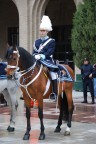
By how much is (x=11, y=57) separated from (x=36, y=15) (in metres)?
18.6

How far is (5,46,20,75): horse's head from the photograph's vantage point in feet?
30.5

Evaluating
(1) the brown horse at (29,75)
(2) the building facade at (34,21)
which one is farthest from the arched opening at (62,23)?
(1) the brown horse at (29,75)

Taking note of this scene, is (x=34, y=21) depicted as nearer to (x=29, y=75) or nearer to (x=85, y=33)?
(x=85, y=33)

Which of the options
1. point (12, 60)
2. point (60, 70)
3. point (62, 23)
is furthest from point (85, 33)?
point (12, 60)

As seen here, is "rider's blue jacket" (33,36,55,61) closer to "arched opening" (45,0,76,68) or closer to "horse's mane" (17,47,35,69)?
"horse's mane" (17,47,35,69)

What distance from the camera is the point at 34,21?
90.8 feet

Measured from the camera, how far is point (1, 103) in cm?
1759

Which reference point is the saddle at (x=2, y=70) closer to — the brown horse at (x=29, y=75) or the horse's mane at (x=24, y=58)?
the brown horse at (x=29, y=75)

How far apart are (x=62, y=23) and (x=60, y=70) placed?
2244 centimetres

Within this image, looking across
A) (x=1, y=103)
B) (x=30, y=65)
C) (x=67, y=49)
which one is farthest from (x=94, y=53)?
(x=30, y=65)

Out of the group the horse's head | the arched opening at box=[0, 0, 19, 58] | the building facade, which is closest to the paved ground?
the horse's head

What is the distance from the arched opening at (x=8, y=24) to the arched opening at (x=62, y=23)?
11.3 ft

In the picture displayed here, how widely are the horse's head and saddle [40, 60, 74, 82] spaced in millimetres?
716

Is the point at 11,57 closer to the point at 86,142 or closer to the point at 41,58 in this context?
the point at 41,58
